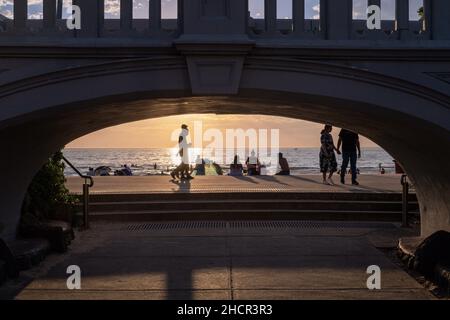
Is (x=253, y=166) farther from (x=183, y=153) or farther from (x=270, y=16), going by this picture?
Result: (x=270, y=16)

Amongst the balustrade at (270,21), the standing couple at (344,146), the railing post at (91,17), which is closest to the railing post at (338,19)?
the balustrade at (270,21)

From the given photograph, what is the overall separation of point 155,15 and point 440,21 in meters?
3.14

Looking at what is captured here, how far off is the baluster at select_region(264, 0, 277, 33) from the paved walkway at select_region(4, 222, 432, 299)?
9.86ft

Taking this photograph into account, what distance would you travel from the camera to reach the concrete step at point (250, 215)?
41.8ft

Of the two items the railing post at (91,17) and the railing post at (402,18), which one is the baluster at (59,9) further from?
the railing post at (402,18)

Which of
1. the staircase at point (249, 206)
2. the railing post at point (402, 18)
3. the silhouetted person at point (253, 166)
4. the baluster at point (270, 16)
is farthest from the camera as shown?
the silhouetted person at point (253, 166)

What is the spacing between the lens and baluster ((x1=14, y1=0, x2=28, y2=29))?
22.7 feet

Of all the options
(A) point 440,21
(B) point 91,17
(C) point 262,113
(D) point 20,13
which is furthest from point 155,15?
(C) point 262,113

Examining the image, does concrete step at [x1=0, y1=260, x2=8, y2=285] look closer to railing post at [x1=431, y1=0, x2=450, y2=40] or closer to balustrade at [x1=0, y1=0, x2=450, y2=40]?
balustrade at [x1=0, y1=0, x2=450, y2=40]

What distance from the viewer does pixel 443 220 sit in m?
9.12

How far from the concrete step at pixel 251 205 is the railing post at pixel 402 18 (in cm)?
647

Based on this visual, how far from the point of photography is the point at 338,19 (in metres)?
6.90

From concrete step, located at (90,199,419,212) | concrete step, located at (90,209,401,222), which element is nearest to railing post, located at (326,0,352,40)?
concrete step, located at (90,209,401,222)

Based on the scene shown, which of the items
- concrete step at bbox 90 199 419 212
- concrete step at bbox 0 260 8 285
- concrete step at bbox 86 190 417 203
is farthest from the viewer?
concrete step at bbox 86 190 417 203
